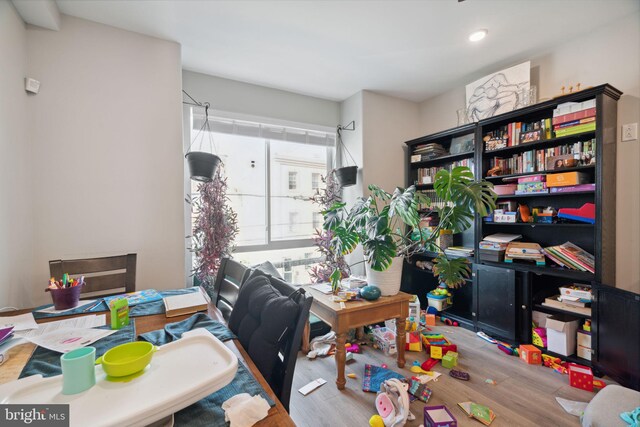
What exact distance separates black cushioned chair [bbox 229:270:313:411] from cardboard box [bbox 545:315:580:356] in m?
2.27

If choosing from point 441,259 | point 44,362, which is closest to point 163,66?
point 44,362

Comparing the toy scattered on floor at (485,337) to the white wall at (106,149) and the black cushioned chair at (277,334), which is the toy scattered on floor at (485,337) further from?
the white wall at (106,149)

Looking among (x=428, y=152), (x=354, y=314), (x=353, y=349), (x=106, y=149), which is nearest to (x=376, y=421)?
(x=354, y=314)

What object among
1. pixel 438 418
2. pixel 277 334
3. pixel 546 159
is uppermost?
pixel 546 159

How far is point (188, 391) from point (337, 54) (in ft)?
8.66

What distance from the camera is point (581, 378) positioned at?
1.85m

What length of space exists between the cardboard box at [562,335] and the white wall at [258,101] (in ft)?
9.54

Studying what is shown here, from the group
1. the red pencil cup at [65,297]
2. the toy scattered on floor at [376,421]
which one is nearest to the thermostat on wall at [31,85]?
the red pencil cup at [65,297]

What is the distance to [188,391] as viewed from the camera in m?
0.61

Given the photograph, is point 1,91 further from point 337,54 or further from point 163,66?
point 337,54

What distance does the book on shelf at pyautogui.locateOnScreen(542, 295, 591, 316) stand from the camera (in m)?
2.03

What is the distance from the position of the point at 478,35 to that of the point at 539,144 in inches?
41.9

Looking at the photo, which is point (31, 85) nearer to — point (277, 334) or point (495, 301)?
point (277, 334)

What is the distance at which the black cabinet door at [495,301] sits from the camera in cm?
239
